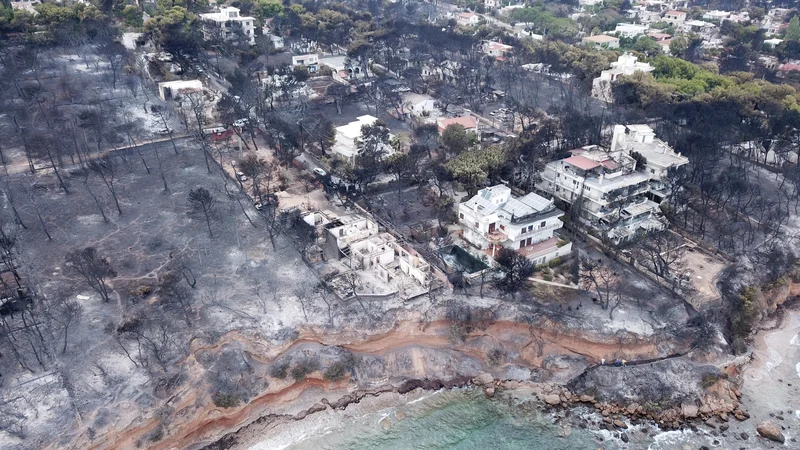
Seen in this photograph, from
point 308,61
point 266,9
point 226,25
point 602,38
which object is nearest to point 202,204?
point 308,61

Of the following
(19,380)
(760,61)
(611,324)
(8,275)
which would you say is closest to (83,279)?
(8,275)

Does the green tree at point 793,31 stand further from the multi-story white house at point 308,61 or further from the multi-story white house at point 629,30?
the multi-story white house at point 308,61

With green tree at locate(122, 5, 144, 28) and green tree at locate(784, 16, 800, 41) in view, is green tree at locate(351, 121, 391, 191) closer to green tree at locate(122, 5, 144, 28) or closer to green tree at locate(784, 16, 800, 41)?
green tree at locate(122, 5, 144, 28)

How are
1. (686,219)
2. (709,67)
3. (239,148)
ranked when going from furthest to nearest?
(709,67) < (239,148) < (686,219)

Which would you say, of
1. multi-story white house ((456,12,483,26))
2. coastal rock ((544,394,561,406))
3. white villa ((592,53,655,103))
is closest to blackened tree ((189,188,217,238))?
coastal rock ((544,394,561,406))

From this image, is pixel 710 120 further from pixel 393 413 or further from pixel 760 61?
pixel 393 413

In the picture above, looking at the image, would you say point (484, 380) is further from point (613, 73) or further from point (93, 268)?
point (613, 73)

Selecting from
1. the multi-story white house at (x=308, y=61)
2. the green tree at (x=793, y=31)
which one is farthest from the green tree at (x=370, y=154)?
the green tree at (x=793, y=31)
